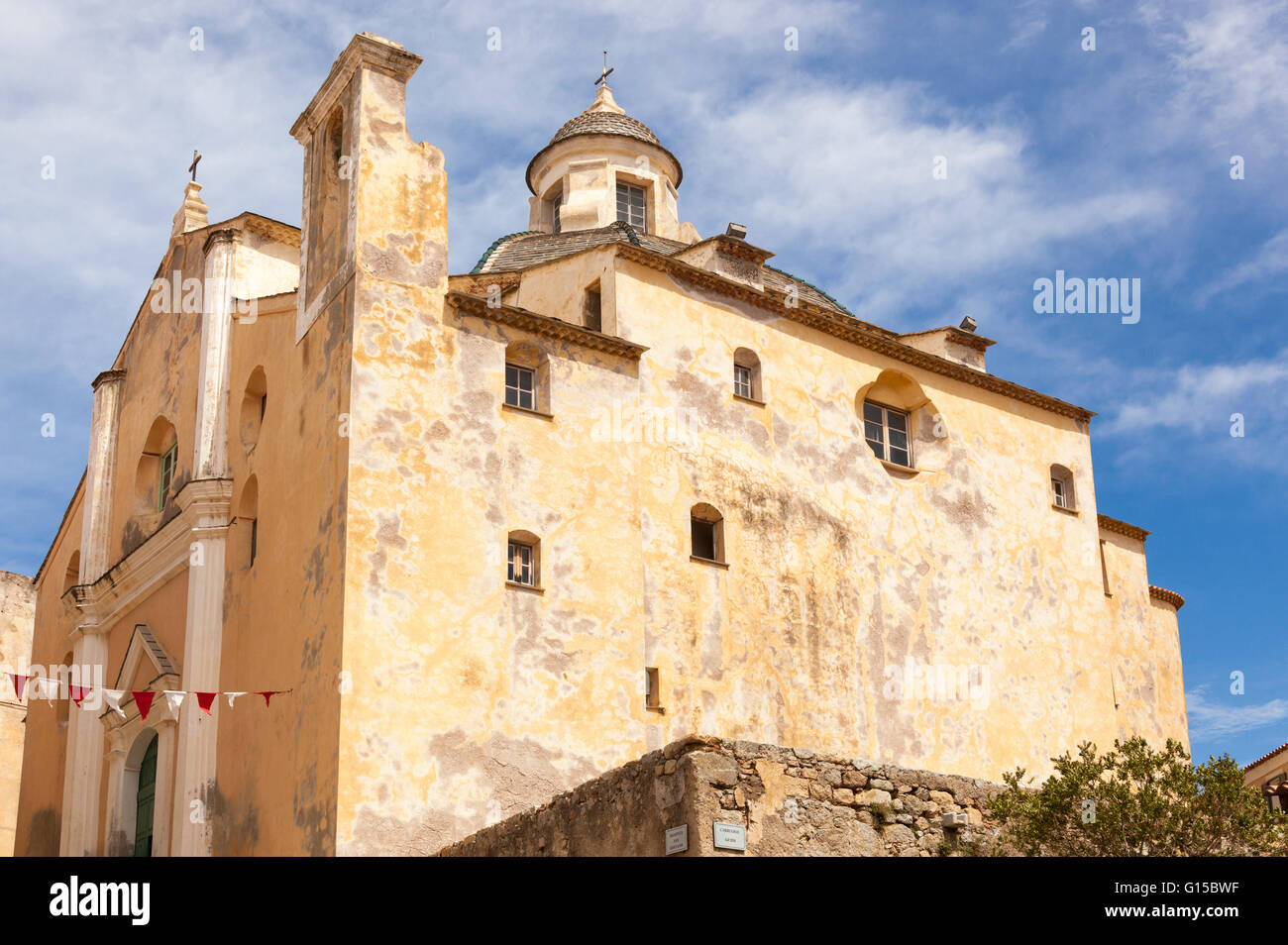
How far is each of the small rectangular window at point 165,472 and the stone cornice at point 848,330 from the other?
9.06 metres

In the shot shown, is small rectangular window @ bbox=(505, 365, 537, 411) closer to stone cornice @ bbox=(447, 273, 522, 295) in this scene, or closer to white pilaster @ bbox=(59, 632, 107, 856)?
stone cornice @ bbox=(447, 273, 522, 295)

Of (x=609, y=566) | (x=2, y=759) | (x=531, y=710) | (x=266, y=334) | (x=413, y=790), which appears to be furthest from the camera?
(x=2, y=759)

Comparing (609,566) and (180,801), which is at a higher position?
(609,566)

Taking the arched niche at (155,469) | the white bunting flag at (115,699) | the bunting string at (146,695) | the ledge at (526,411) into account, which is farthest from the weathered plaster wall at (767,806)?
the arched niche at (155,469)

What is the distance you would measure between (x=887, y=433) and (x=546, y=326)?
7.91 meters

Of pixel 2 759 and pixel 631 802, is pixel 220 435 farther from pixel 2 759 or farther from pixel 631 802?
pixel 2 759

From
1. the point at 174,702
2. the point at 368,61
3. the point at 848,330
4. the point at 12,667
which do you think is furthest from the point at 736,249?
the point at 12,667

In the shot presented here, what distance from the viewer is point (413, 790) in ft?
67.9

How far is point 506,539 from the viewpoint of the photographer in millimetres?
22828

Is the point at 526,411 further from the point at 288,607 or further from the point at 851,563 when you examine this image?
the point at 851,563

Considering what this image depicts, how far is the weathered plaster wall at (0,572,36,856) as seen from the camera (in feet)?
126

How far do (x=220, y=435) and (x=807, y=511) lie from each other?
9.68 m
